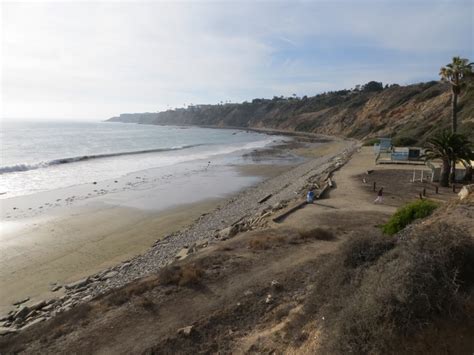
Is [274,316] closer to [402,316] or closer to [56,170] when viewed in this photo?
[402,316]

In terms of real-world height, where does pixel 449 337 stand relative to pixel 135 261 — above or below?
above

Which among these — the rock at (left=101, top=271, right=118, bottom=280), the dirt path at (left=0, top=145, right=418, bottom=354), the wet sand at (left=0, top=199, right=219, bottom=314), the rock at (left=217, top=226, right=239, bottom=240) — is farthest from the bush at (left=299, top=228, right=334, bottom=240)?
the wet sand at (left=0, top=199, right=219, bottom=314)

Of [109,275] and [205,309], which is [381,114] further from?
[205,309]

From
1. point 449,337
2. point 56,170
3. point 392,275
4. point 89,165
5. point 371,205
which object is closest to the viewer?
point 449,337

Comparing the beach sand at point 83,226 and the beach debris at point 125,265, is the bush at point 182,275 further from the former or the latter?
the beach sand at point 83,226

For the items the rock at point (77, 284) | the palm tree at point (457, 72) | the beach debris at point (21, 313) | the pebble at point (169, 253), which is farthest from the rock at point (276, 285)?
the palm tree at point (457, 72)

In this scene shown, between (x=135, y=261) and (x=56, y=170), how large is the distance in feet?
99.4

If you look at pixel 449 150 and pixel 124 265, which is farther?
pixel 449 150

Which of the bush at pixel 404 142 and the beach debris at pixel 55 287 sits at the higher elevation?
the bush at pixel 404 142

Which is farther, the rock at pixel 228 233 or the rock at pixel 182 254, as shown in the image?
the rock at pixel 228 233

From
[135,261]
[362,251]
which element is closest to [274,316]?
[362,251]

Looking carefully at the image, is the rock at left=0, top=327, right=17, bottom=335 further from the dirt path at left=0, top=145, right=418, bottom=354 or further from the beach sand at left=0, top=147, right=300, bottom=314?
the beach sand at left=0, top=147, right=300, bottom=314

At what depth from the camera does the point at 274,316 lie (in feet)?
22.5

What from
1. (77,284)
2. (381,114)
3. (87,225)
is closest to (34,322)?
(77,284)
